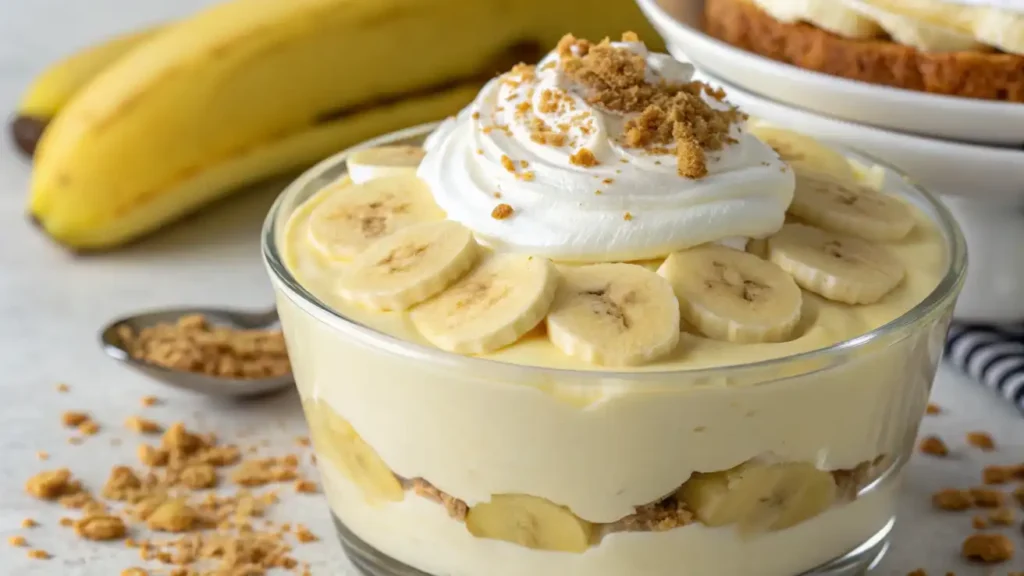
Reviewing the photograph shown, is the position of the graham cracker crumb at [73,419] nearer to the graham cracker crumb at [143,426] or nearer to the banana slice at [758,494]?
the graham cracker crumb at [143,426]

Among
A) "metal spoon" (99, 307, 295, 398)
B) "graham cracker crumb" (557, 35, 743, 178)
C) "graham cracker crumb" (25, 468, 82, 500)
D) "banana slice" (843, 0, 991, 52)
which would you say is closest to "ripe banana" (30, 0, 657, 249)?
"metal spoon" (99, 307, 295, 398)

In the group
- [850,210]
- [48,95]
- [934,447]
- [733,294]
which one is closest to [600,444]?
[733,294]

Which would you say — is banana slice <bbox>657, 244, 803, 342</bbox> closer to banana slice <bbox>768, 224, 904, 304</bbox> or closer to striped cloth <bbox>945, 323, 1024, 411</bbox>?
banana slice <bbox>768, 224, 904, 304</bbox>

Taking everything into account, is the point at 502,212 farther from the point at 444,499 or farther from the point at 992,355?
the point at 992,355

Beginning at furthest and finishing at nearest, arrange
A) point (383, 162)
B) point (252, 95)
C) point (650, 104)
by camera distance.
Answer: point (252, 95) < point (383, 162) < point (650, 104)

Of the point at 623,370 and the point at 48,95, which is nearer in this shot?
the point at 623,370

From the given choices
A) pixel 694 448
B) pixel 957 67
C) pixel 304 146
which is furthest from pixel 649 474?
pixel 304 146

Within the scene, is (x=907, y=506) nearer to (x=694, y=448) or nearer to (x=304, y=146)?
(x=694, y=448)
